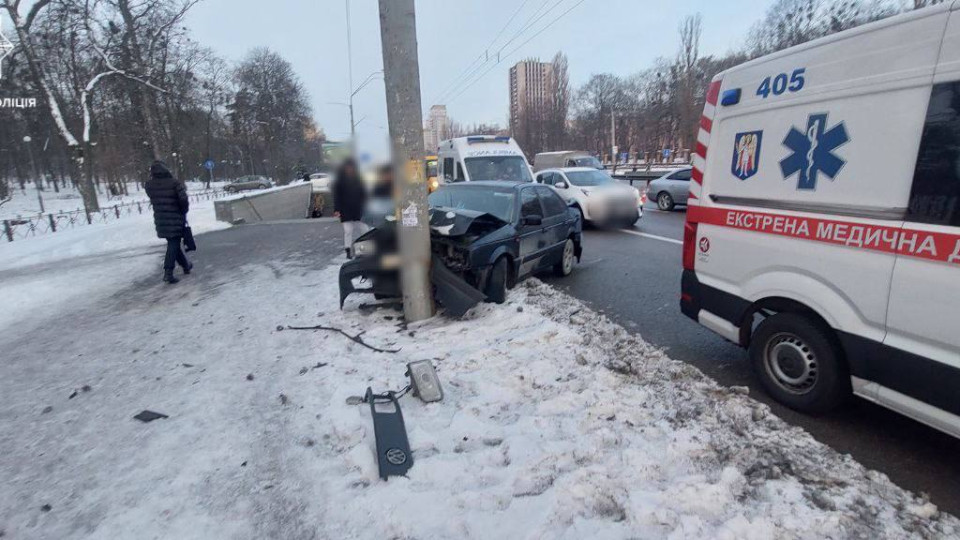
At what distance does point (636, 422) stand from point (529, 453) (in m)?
0.80

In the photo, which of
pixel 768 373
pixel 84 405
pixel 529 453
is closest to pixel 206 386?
pixel 84 405

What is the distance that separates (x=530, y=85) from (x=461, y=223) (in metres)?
71.1

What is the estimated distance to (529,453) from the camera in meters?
3.01

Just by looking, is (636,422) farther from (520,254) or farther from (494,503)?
(520,254)

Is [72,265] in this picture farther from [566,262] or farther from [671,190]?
[671,190]

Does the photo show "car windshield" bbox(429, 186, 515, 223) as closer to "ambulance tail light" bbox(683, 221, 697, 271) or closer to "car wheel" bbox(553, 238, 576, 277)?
"car wheel" bbox(553, 238, 576, 277)

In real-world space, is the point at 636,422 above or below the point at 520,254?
below

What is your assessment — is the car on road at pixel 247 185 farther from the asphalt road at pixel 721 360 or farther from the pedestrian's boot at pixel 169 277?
the asphalt road at pixel 721 360

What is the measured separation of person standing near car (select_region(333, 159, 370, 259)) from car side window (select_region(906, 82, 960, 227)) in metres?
6.22

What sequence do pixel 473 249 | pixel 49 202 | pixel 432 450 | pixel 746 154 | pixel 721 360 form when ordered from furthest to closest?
pixel 49 202 < pixel 473 249 < pixel 721 360 < pixel 746 154 < pixel 432 450

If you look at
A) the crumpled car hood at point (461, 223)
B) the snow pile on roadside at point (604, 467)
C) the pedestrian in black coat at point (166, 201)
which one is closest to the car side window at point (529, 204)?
the crumpled car hood at point (461, 223)

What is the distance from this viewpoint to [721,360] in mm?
4508

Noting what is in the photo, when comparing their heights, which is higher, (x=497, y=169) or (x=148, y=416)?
(x=497, y=169)

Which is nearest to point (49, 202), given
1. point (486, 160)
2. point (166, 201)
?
point (166, 201)
